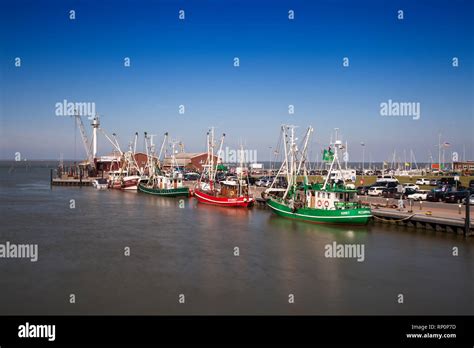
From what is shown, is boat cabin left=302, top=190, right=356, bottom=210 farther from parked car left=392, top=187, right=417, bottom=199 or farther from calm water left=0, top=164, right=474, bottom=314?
parked car left=392, top=187, right=417, bottom=199

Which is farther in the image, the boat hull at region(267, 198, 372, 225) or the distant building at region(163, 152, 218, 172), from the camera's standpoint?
the distant building at region(163, 152, 218, 172)

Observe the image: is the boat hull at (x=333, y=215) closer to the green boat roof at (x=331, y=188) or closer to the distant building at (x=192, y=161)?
the green boat roof at (x=331, y=188)

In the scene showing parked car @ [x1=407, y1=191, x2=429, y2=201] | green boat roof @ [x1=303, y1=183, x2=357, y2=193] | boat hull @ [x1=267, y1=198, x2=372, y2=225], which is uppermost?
green boat roof @ [x1=303, y1=183, x2=357, y2=193]

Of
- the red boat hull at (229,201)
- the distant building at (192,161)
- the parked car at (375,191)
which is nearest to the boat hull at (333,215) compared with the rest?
the red boat hull at (229,201)

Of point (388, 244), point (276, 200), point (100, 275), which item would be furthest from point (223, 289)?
point (276, 200)

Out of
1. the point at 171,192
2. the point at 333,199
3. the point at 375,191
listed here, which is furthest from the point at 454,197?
the point at 171,192

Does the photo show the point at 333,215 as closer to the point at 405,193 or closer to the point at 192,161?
the point at 405,193

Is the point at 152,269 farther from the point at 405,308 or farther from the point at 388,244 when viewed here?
the point at 388,244

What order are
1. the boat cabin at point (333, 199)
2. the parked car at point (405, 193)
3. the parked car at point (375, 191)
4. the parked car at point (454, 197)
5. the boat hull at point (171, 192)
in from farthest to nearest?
the boat hull at point (171, 192) < the parked car at point (375, 191) < the parked car at point (405, 193) < the parked car at point (454, 197) < the boat cabin at point (333, 199)

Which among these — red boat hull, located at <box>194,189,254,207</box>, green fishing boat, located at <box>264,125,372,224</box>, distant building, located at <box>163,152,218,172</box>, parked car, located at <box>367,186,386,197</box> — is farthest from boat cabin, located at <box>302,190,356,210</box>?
distant building, located at <box>163,152,218,172</box>
